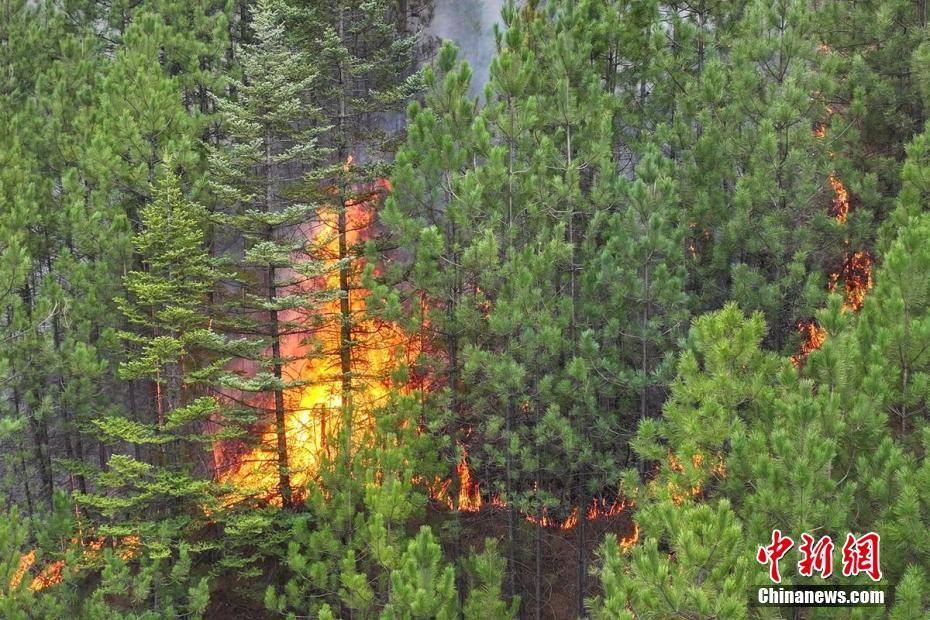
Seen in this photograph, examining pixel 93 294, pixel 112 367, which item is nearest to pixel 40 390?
pixel 112 367

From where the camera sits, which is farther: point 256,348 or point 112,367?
point 112,367

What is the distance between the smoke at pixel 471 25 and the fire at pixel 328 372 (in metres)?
6.11

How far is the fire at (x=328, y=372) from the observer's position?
11539 millimetres

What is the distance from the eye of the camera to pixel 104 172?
10.2 metres

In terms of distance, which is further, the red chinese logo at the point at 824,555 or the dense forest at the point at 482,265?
the dense forest at the point at 482,265

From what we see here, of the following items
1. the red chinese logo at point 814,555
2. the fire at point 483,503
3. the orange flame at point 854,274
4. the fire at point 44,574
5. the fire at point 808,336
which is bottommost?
the fire at point 44,574

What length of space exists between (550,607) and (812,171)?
800cm

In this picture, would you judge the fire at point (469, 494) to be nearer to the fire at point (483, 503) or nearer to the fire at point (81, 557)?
the fire at point (483, 503)

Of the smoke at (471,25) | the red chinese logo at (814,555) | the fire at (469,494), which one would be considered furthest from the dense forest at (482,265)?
the smoke at (471,25)

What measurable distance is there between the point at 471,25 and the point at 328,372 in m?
11.3

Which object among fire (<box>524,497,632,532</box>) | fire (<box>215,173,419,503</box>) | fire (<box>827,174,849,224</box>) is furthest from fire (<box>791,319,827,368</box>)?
fire (<box>215,173,419,503</box>)

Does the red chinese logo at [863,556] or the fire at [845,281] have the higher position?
the fire at [845,281]

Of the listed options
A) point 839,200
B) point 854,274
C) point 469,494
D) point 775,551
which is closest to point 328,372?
point 469,494

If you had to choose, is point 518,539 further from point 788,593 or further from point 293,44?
point 293,44
